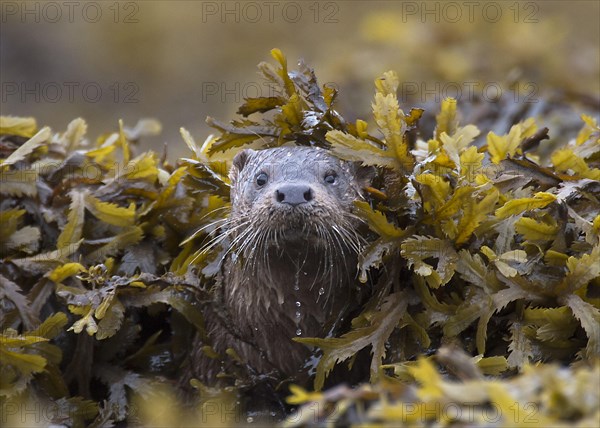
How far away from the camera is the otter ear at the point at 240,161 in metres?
3.57

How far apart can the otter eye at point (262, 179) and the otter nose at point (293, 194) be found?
0.70ft

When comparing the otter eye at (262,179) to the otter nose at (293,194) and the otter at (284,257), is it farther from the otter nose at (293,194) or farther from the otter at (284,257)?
the otter nose at (293,194)

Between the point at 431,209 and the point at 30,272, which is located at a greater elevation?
the point at 431,209

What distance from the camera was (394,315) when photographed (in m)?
3.27

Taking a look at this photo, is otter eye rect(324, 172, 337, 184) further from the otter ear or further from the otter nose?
the otter ear

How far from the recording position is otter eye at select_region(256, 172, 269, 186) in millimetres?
3367

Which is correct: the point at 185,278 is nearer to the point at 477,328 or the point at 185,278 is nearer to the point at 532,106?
the point at 477,328

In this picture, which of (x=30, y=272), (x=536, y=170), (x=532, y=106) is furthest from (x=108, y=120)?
(x=536, y=170)

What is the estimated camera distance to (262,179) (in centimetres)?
338

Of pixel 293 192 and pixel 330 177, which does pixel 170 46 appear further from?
pixel 293 192

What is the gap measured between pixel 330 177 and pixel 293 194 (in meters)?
0.26

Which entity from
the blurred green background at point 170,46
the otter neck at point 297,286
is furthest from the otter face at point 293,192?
the blurred green background at point 170,46

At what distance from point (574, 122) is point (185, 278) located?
2.92m

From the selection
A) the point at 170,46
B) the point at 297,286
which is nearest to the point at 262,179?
the point at 297,286
